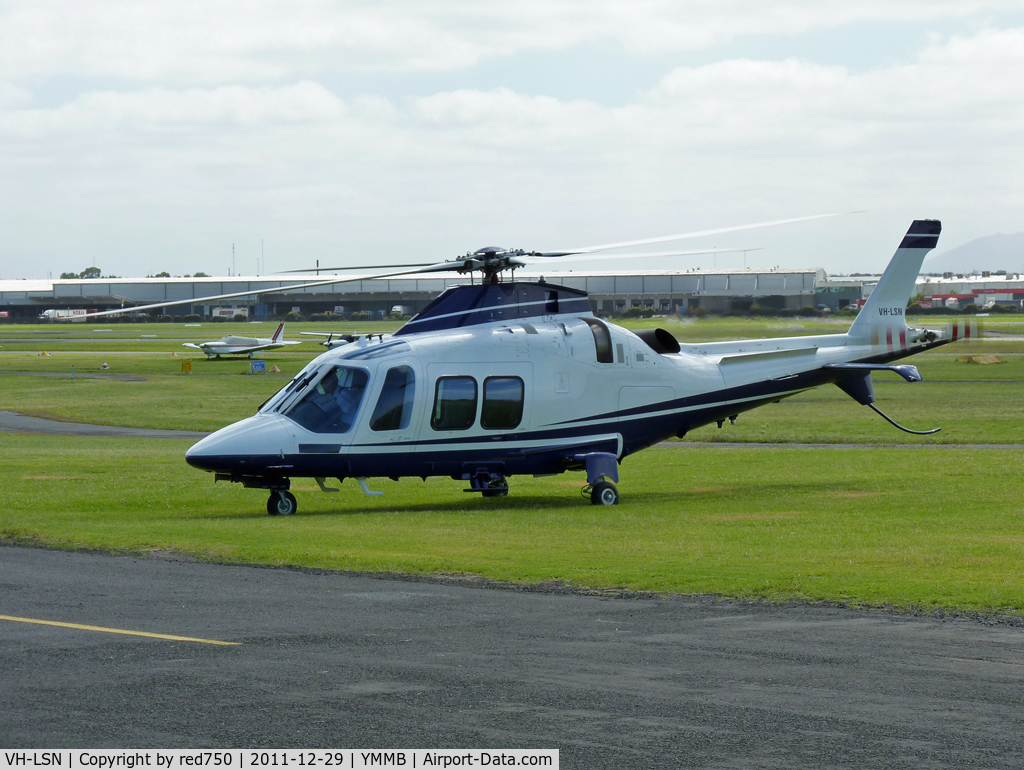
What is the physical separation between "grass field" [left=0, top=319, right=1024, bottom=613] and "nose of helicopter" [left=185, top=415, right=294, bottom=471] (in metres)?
1.04

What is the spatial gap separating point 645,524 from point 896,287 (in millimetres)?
10706

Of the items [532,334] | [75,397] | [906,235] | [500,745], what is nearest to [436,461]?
[532,334]

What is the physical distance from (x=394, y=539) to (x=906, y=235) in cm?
1506

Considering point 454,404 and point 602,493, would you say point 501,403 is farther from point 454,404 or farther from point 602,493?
point 602,493

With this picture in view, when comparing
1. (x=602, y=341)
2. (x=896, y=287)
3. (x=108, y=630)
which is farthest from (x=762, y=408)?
(x=108, y=630)

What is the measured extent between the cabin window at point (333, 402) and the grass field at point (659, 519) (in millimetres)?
1721

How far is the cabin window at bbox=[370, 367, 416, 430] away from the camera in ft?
71.3

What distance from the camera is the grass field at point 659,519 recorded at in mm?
14906

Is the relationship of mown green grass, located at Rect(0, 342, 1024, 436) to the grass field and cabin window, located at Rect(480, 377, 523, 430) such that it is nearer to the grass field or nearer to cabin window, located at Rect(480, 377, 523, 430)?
the grass field

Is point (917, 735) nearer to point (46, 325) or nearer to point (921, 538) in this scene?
point (921, 538)

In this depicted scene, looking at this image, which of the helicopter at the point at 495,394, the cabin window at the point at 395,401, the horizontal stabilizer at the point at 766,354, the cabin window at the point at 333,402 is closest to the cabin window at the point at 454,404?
the helicopter at the point at 495,394

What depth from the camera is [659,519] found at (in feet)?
68.6

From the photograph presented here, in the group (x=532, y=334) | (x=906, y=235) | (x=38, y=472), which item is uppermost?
(x=906, y=235)

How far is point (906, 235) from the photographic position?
27109mm
